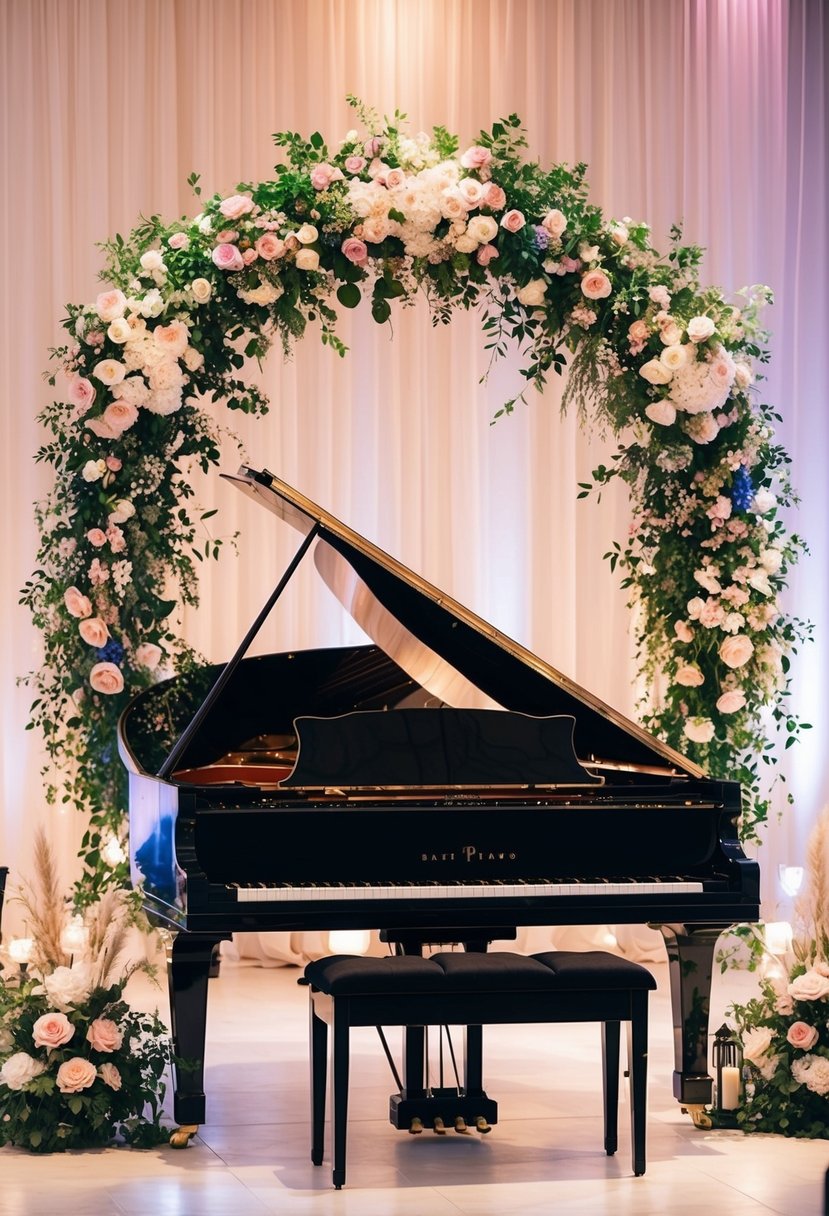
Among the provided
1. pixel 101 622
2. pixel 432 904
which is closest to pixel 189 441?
pixel 101 622

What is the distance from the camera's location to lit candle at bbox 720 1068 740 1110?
5000mm

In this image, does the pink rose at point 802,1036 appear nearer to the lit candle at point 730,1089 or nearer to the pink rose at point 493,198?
the lit candle at point 730,1089

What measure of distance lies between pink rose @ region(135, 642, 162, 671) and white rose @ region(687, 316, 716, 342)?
2009 mm

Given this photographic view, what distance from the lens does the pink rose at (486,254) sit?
219 inches

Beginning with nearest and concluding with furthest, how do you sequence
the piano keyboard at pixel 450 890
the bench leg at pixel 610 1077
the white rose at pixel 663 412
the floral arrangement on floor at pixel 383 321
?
the piano keyboard at pixel 450 890, the bench leg at pixel 610 1077, the floral arrangement on floor at pixel 383 321, the white rose at pixel 663 412

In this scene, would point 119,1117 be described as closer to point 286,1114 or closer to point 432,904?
point 286,1114

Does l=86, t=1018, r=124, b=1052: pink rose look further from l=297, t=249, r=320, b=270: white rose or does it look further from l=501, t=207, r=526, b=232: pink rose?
l=501, t=207, r=526, b=232: pink rose

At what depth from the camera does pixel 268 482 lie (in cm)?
507

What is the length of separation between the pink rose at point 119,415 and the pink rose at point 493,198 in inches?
51.0

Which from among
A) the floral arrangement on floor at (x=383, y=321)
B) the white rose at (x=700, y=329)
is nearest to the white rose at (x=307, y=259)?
the floral arrangement on floor at (x=383, y=321)

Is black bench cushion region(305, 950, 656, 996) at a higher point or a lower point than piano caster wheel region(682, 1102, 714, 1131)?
higher

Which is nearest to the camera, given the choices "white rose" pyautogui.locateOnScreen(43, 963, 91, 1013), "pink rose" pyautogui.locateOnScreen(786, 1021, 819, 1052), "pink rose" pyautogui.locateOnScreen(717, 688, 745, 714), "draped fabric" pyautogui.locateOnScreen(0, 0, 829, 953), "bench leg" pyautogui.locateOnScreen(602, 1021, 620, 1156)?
"bench leg" pyautogui.locateOnScreen(602, 1021, 620, 1156)

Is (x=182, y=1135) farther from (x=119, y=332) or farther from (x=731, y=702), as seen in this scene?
(x=119, y=332)

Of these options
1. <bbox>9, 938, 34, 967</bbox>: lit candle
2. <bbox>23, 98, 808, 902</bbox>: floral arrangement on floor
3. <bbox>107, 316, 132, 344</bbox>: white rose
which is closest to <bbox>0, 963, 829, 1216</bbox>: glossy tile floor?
<bbox>9, 938, 34, 967</bbox>: lit candle
